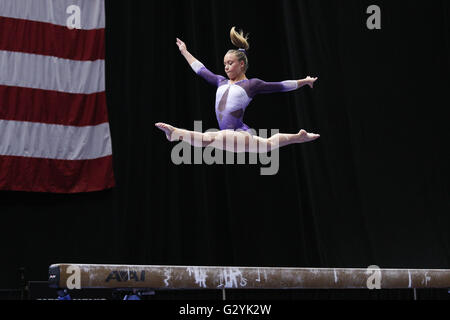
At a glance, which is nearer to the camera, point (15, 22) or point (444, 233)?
point (15, 22)

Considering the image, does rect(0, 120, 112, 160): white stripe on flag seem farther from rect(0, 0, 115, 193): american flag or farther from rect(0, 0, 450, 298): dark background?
rect(0, 0, 450, 298): dark background

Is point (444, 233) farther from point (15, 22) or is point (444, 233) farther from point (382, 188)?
point (15, 22)

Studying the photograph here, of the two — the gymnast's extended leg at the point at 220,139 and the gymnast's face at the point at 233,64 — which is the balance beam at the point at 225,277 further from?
Answer: the gymnast's face at the point at 233,64

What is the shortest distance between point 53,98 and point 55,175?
85 cm

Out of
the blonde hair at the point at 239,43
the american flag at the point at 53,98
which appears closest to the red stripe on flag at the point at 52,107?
the american flag at the point at 53,98

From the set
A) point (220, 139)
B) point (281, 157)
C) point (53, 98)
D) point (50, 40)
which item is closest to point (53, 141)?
point (53, 98)

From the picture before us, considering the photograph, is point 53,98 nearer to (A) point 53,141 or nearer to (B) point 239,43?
(A) point 53,141

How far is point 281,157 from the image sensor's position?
296 inches

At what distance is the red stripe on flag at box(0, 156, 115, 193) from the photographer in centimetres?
638

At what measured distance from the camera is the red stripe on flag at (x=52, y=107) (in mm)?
6457

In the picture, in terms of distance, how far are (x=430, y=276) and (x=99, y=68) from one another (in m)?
4.07
